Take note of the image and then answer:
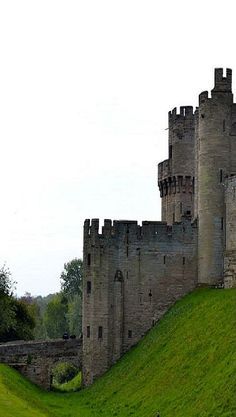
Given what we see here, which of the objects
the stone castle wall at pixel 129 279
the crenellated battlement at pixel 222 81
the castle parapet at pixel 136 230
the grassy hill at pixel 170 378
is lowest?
the grassy hill at pixel 170 378

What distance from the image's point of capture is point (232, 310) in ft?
184

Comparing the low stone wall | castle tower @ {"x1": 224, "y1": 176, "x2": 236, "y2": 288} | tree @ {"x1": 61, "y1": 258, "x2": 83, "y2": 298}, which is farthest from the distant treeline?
castle tower @ {"x1": 224, "y1": 176, "x2": 236, "y2": 288}

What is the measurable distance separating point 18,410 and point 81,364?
27548mm

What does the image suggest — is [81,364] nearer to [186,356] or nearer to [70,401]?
[70,401]

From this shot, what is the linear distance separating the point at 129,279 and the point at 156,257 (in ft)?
9.57

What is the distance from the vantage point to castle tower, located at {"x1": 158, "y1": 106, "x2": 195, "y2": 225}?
8475 cm

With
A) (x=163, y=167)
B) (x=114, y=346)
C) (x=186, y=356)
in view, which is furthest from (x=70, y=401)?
(x=163, y=167)

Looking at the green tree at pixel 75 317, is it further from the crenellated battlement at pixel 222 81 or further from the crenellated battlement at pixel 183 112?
the crenellated battlement at pixel 222 81

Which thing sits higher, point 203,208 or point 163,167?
point 163,167

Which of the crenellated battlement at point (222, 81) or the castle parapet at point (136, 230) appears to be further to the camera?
the castle parapet at point (136, 230)

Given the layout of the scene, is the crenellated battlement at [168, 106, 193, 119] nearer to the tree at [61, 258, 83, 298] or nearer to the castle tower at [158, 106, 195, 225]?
the castle tower at [158, 106, 195, 225]

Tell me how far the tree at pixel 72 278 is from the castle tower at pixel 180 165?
89144 millimetres

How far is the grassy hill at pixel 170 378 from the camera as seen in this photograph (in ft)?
149

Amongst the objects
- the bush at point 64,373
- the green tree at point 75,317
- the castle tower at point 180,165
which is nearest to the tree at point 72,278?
the green tree at point 75,317
